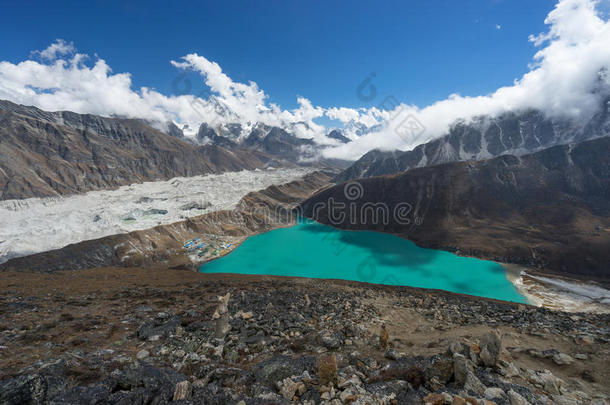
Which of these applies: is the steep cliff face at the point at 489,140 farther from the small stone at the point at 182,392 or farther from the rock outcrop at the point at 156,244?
the small stone at the point at 182,392

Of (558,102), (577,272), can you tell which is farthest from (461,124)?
(577,272)

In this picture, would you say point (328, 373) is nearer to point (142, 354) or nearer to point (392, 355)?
point (392, 355)

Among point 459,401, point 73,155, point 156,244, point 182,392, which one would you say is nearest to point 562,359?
point 459,401

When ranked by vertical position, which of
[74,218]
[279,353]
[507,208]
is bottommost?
[279,353]

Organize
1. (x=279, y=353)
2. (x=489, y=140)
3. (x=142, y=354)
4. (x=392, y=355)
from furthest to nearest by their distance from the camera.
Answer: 1. (x=489, y=140)
2. (x=279, y=353)
3. (x=142, y=354)
4. (x=392, y=355)

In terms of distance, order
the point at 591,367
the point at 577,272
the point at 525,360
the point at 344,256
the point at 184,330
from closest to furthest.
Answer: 1. the point at 591,367
2. the point at 525,360
3. the point at 184,330
4. the point at 577,272
5. the point at 344,256

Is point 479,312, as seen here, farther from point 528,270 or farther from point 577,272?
point 577,272

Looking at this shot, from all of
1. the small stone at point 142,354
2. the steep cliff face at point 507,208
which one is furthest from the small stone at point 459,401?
the steep cliff face at point 507,208
